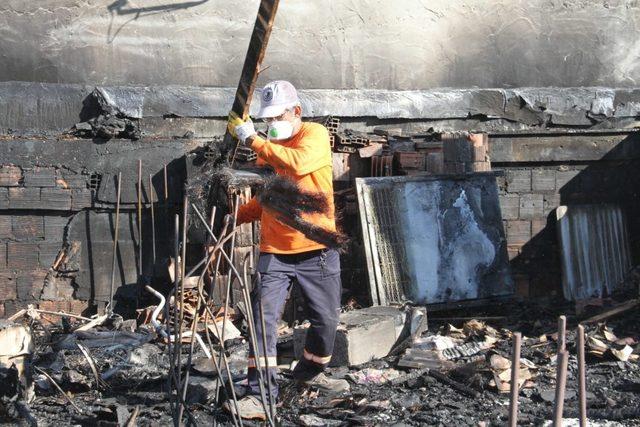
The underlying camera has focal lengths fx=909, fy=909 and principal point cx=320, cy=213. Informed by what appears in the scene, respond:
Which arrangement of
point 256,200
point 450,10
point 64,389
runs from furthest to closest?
point 450,10
point 64,389
point 256,200

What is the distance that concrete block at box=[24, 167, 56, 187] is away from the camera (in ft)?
24.7

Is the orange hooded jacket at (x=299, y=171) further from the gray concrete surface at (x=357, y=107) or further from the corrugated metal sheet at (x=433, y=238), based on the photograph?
the gray concrete surface at (x=357, y=107)

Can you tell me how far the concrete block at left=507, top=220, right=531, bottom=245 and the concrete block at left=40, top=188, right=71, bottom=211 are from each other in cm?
402

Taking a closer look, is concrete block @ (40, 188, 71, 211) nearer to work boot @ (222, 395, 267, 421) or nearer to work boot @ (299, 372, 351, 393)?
work boot @ (299, 372, 351, 393)

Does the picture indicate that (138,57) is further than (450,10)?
No

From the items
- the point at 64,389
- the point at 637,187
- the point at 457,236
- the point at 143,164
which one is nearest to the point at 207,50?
the point at 143,164

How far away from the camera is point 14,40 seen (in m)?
7.68

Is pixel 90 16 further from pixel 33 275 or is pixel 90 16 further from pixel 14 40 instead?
pixel 33 275

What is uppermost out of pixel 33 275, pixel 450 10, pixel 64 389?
pixel 450 10

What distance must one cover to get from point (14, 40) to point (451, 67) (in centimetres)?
396

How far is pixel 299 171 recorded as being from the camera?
536 centimetres

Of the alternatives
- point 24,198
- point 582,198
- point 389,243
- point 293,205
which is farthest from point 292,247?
point 582,198

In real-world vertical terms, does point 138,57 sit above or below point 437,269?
above

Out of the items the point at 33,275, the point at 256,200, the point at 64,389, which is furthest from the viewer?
the point at 33,275
